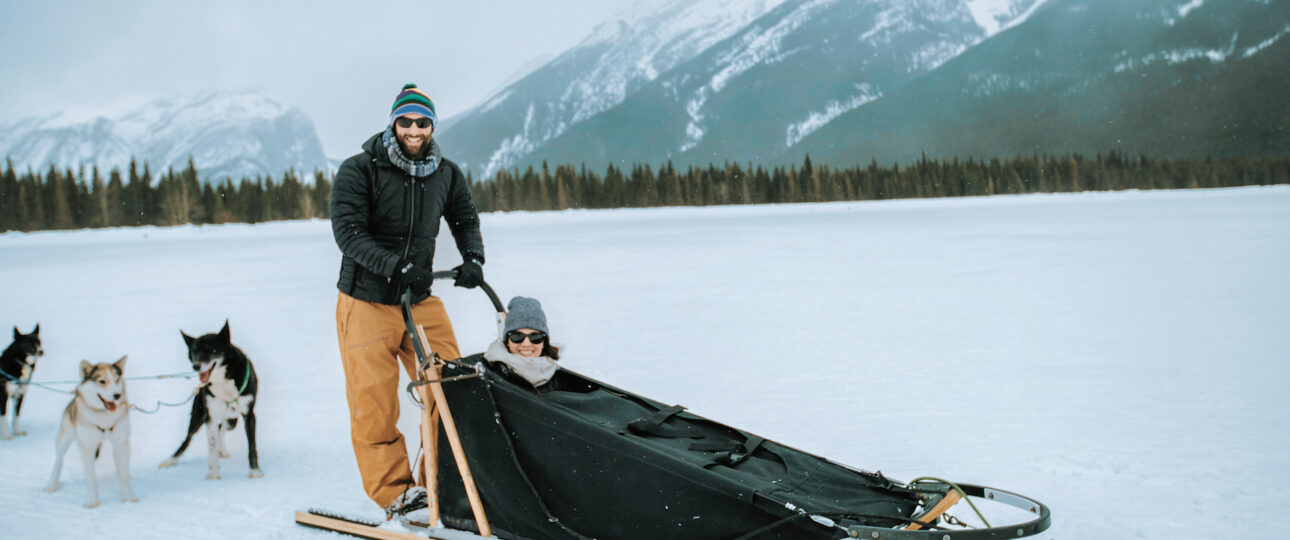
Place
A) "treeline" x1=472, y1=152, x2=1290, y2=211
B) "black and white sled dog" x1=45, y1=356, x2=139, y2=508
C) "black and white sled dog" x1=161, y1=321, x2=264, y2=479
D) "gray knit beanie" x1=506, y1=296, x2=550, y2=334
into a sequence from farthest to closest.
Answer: "treeline" x1=472, y1=152, x2=1290, y2=211 < "black and white sled dog" x1=161, y1=321, x2=264, y2=479 < "black and white sled dog" x1=45, y1=356, x2=139, y2=508 < "gray knit beanie" x1=506, y1=296, x2=550, y2=334

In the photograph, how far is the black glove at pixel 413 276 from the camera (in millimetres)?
3018

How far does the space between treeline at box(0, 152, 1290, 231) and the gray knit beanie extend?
1989 inches

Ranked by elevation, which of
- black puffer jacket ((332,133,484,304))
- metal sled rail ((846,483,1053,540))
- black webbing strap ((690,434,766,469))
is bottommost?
metal sled rail ((846,483,1053,540))

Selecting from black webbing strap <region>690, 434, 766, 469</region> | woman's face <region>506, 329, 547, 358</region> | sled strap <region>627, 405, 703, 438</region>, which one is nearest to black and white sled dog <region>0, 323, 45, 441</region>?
woman's face <region>506, 329, 547, 358</region>

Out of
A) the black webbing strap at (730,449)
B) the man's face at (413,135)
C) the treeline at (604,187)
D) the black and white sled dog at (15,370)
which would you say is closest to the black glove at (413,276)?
the man's face at (413,135)

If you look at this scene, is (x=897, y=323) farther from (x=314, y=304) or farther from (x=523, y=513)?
(x=314, y=304)

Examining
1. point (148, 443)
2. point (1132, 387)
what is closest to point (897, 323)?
point (1132, 387)

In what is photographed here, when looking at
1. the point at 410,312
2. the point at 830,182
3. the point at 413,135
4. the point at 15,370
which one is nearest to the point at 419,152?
the point at 413,135

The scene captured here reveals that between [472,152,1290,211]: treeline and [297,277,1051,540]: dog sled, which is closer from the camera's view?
[297,277,1051,540]: dog sled

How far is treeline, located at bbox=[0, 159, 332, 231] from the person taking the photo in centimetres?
4469

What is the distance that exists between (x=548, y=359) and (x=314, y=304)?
7.36m

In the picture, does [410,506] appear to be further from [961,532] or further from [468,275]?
[961,532]

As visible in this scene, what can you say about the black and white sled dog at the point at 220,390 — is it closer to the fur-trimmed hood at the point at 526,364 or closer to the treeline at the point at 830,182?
the fur-trimmed hood at the point at 526,364

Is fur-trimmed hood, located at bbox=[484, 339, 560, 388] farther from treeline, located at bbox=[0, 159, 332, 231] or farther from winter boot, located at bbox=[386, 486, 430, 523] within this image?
treeline, located at bbox=[0, 159, 332, 231]
